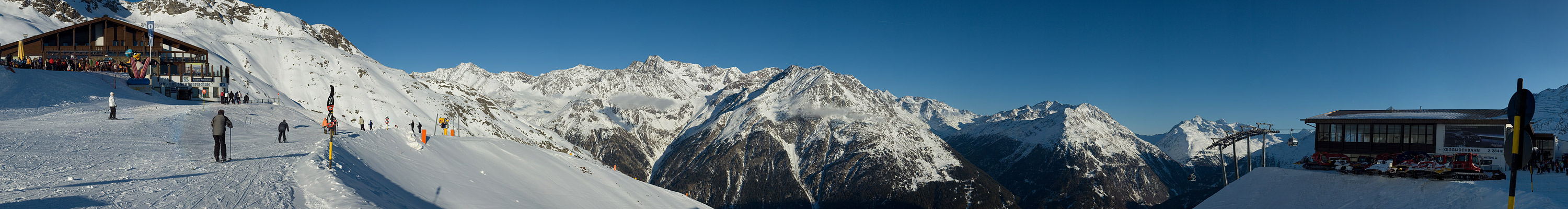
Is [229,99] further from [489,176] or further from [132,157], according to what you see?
[132,157]

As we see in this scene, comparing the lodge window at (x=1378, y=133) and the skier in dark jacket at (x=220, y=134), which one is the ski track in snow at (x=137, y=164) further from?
the lodge window at (x=1378, y=133)

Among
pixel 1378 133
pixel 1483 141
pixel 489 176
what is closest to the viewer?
pixel 489 176

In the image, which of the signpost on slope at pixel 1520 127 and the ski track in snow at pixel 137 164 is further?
the ski track in snow at pixel 137 164

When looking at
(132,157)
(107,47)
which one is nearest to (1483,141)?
(132,157)

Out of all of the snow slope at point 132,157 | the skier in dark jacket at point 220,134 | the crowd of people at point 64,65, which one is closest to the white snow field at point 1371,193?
the snow slope at point 132,157

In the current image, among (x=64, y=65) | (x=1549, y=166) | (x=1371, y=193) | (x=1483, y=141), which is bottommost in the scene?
(x=1371, y=193)

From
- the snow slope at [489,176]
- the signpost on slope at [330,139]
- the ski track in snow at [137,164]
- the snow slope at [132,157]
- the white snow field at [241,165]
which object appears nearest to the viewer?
the ski track in snow at [137,164]

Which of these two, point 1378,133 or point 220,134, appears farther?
point 1378,133
